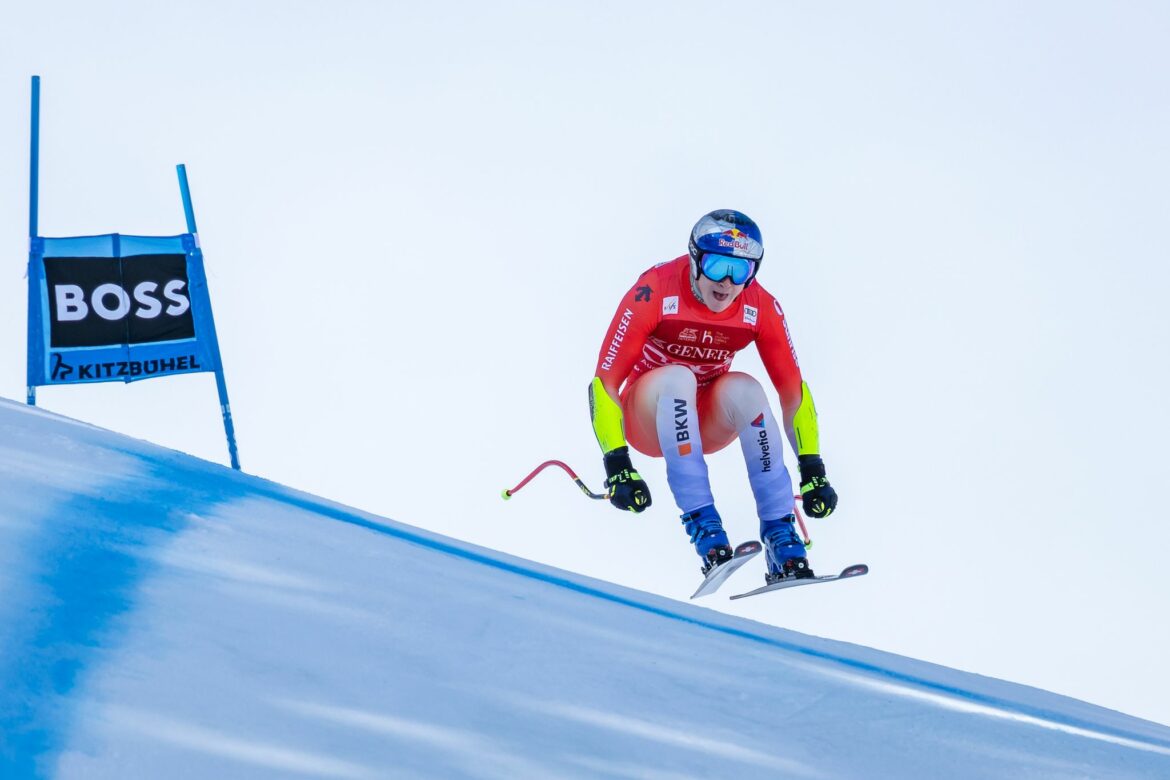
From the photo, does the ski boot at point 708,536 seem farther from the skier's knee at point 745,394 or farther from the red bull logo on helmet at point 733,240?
the red bull logo on helmet at point 733,240

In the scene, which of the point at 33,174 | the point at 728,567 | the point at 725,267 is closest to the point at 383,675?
the point at 728,567

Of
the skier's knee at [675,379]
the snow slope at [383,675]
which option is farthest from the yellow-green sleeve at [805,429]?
the snow slope at [383,675]

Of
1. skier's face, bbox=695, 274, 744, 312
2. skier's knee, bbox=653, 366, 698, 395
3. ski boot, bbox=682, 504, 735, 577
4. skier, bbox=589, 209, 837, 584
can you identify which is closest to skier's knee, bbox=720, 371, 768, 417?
skier, bbox=589, 209, 837, 584

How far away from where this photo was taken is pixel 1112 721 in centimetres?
211

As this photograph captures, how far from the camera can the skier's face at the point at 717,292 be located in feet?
13.0

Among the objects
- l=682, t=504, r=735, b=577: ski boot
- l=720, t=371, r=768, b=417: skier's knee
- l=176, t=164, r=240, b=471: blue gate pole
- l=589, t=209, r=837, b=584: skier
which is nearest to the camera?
l=682, t=504, r=735, b=577: ski boot

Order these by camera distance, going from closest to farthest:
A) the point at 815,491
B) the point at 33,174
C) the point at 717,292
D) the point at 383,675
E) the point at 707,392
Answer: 1. the point at 383,675
2. the point at 717,292
3. the point at 815,491
4. the point at 707,392
5. the point at 33,174

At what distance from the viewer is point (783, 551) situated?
3900 millimetres

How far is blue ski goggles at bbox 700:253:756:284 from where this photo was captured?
3.92 metres

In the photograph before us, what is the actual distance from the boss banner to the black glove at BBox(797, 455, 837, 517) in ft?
7.90

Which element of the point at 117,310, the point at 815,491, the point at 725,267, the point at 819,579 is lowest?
the point at 819,579

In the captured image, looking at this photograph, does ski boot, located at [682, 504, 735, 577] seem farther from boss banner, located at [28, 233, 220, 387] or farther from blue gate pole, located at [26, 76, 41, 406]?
blue gate pole, located at [26, 76, 41, 406]

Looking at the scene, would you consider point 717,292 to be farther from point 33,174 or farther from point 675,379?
point 33,174

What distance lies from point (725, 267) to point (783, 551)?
958mm
